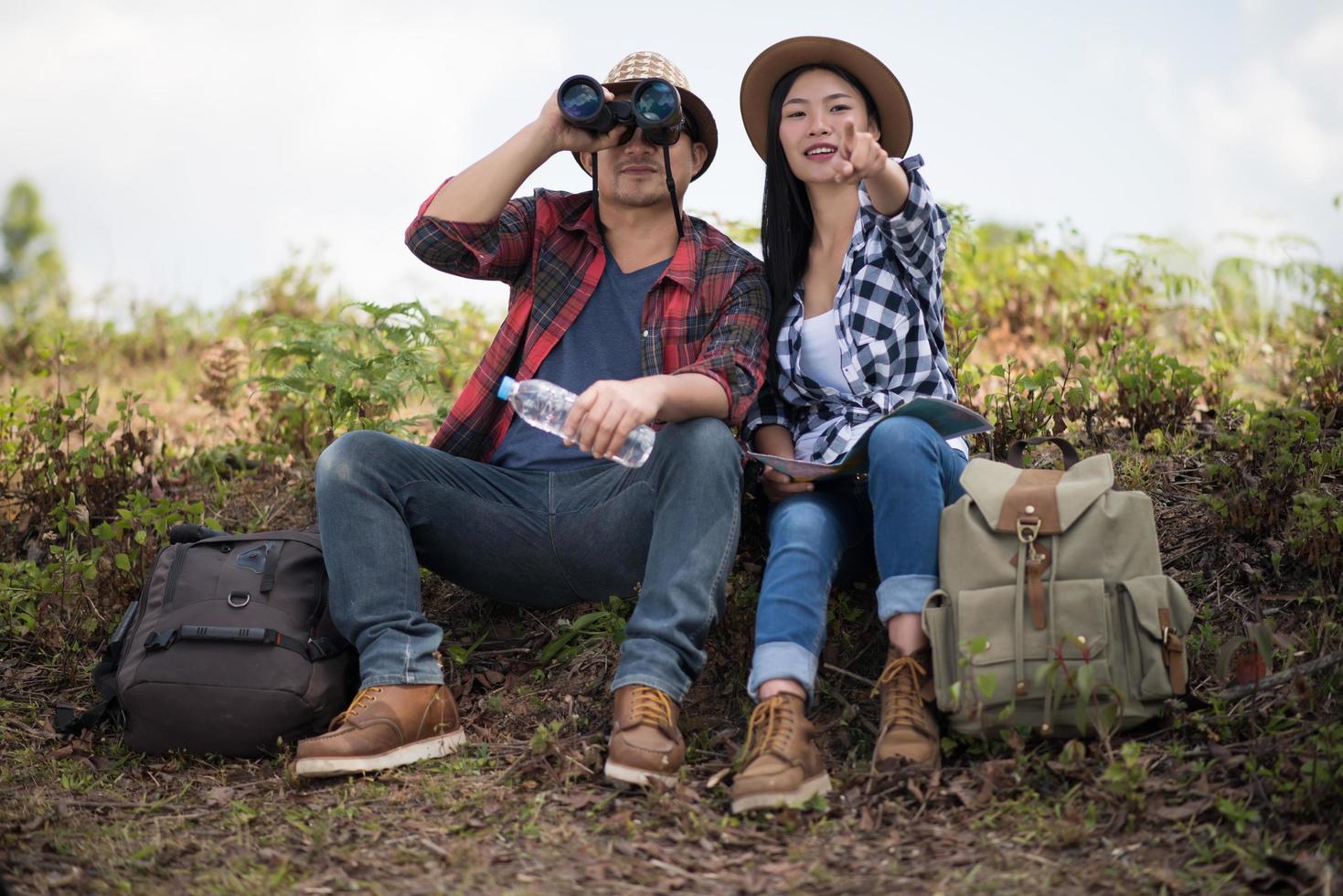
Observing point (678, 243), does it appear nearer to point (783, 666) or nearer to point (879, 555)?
point (879, 555)

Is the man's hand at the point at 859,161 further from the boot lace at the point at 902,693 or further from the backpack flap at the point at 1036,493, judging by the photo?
the boot lace at the point at 902,693

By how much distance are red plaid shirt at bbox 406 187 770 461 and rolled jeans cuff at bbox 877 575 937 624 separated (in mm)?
762

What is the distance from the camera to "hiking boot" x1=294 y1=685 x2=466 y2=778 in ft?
9.52

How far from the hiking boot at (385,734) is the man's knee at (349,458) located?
1.87 feet

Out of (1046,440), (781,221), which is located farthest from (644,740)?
(781,221)

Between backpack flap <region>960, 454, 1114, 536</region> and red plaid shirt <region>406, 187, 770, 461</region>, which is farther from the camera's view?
red plaid shirt <region>406, 187, 770, 461</region>

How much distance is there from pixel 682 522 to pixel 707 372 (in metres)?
0.44

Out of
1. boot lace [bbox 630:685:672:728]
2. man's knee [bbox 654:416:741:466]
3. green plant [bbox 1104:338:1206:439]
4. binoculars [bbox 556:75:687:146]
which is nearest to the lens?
boot lace [bbox 630:685:672:728]

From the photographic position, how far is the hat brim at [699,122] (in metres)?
3.66

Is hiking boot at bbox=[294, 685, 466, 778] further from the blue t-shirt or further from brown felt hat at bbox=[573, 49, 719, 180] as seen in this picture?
brown felt hat at bbox=[573, 49, 719, 180]

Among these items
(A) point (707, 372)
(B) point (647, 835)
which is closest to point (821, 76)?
(A) point (707, 372)

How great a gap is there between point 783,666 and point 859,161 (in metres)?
1.27

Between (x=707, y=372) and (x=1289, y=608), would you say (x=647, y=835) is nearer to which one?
(x=707, y=372)

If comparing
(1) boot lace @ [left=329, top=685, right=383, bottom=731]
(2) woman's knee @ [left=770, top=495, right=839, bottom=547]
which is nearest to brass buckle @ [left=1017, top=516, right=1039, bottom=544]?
(2) woman's knee @ [left=770, top=495, right=839, bottom=547]
